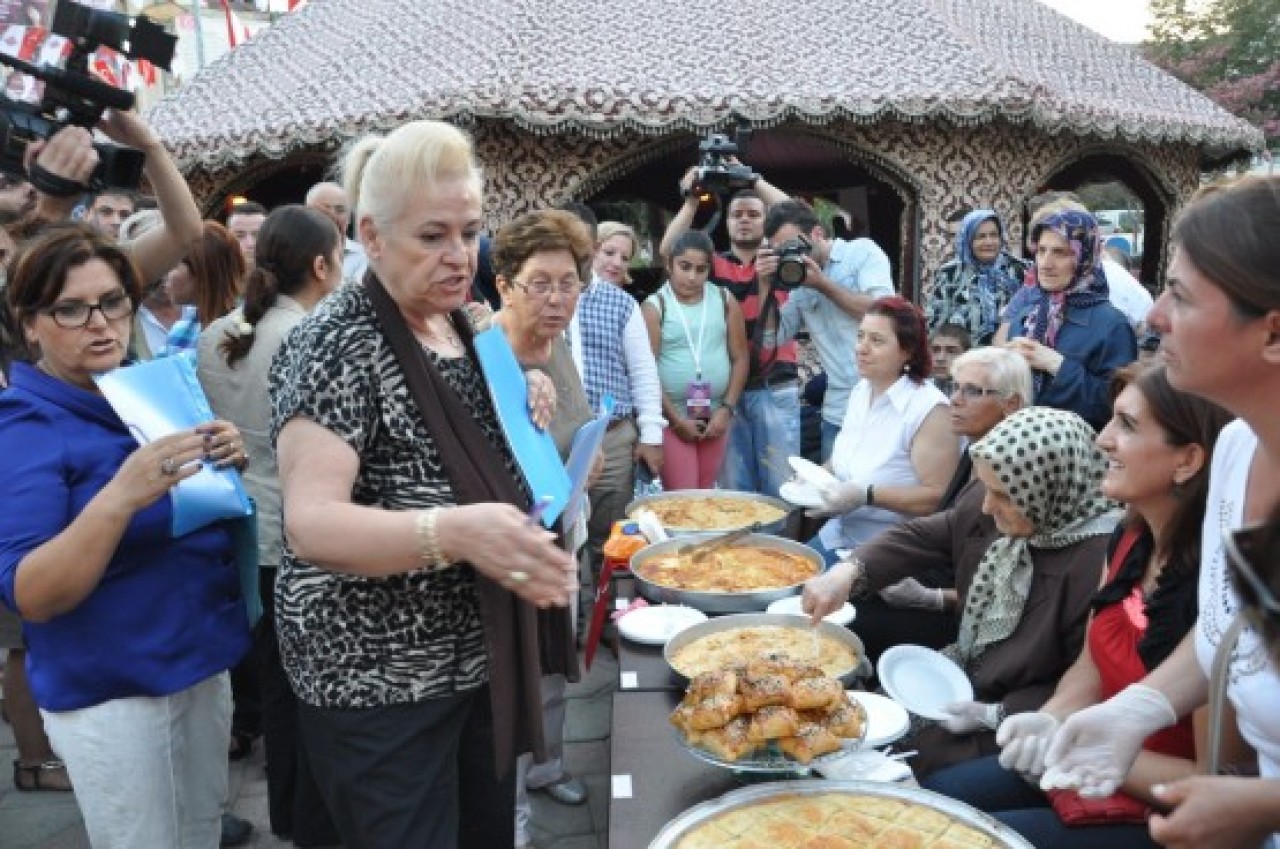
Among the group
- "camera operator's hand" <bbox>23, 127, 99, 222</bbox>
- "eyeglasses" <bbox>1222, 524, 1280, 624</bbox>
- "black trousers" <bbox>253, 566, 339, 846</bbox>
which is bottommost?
"black trousers" <bbox>253, 566, 339, 846</bbox>

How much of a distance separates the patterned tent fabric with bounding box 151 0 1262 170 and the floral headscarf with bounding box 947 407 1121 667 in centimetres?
735

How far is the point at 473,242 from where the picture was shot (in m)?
1.76

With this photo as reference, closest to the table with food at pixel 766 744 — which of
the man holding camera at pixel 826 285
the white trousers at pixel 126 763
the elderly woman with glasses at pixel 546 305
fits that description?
the elderly woman with glasses at pixel 546 305

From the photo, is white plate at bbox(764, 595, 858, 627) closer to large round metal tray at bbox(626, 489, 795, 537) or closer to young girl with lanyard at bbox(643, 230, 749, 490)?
large round metal tray at bbox(626, 489, 795, 537)

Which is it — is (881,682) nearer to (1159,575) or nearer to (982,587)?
(982,587)

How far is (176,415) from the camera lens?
80.9 inches

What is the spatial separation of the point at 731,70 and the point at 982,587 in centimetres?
815

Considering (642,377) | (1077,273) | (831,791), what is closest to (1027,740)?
(831,791)

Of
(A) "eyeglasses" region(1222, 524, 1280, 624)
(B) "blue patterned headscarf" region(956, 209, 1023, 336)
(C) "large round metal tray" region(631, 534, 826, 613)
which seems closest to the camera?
(A) "eyeglasses" region(1222, 524, 1280, 624)

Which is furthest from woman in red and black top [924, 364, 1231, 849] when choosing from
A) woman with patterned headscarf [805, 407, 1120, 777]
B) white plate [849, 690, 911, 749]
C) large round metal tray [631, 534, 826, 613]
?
large round metal tray [631, 534, 826, 613]

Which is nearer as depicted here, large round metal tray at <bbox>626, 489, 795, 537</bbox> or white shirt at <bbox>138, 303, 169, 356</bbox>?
large round metal tray at <bbox>626, 489, 795, 537</bbox>

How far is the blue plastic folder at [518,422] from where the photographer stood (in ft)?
5.93

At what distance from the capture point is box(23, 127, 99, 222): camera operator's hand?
7.66 feet

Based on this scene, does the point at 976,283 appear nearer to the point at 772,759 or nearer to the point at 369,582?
the point at 772,759
